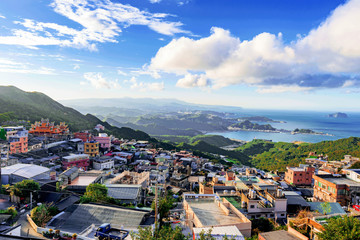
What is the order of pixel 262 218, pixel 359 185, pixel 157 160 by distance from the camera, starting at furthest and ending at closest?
1. pixel 157 160
2. pixel 359 185
3. pixel 262 218

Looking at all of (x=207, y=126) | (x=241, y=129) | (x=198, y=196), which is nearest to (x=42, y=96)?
(x=198, y=196)

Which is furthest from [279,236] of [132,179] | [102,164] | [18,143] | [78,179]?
[18,143]

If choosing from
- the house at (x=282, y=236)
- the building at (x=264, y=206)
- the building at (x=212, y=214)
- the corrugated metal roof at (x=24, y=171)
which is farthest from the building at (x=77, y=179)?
the house at (x=282, y=236)

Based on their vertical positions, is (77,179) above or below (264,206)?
below

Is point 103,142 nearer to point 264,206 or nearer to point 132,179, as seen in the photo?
point 132,179

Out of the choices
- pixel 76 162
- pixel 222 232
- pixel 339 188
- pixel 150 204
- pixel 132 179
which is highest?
pixel 222 232

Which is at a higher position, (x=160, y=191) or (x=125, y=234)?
(x=125, y=234)

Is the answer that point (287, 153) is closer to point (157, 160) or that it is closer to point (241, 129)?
point (157, 160)
